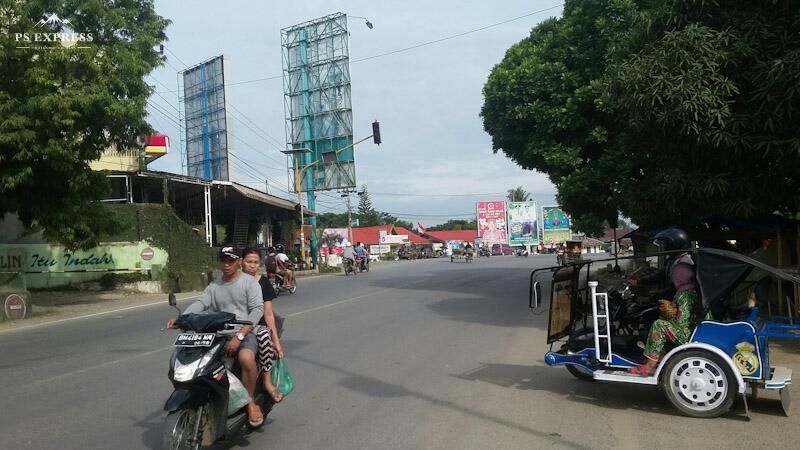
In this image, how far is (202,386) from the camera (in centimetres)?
449

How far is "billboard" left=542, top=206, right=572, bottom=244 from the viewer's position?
77562mm

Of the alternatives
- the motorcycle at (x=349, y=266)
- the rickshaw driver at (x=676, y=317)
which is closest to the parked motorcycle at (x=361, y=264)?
the motorcycle at (x=349, y=266)

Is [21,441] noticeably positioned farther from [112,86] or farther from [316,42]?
[316,42]

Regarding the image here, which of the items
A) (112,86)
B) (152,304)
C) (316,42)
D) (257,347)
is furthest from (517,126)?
(316,42)

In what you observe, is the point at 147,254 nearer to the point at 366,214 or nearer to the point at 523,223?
the point at 523,223

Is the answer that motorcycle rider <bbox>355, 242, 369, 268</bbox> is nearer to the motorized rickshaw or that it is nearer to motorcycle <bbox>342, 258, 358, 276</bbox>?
motorcycle <bbox>342, 258, 358, 276</bbox>

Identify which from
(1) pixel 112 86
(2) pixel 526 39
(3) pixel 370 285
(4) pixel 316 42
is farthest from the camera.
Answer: (4) pixel 316 42

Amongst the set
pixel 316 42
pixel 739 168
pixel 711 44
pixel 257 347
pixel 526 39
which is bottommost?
pixel 257 347

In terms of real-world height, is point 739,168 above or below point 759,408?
above

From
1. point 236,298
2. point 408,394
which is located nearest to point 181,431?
point 236,298

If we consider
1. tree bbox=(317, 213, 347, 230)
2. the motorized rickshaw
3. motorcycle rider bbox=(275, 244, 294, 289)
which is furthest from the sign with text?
the motorized rickshaw

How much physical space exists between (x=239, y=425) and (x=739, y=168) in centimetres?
727

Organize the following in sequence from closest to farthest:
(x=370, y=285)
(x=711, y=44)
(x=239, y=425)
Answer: (x=239, y=425) → (x=711, y=44) → (x=370, y=285)

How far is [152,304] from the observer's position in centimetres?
2008
